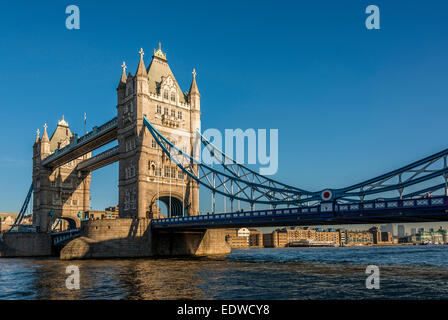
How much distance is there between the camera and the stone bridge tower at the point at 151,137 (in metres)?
67.4

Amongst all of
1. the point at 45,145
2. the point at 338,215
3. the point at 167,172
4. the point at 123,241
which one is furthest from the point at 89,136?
the point at 338,215

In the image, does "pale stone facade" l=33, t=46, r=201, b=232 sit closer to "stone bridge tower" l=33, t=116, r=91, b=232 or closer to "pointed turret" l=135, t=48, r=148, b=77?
"pointed turret" l=135, t=48, r=148, b=77

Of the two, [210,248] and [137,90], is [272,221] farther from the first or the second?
[137,90]

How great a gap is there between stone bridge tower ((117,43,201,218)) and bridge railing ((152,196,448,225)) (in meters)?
11.0

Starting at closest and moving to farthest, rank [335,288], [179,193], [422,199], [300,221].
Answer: [335,288] → [422,199] → [300,221] → [179,193]

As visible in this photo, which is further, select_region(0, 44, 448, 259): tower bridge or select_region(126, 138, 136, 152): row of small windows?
select_region(126, 138, 136, 152): row of small windows

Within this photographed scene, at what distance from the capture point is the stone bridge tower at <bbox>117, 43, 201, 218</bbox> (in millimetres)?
67438

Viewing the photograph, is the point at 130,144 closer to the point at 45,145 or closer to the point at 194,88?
the point at 194,88

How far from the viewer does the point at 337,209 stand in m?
42.5

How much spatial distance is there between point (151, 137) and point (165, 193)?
406 inches

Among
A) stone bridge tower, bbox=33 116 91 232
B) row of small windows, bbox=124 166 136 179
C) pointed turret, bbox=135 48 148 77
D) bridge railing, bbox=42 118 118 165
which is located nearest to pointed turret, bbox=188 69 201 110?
pointed turret, bbox=135 48 148 77

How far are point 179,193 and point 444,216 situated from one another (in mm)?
46390
